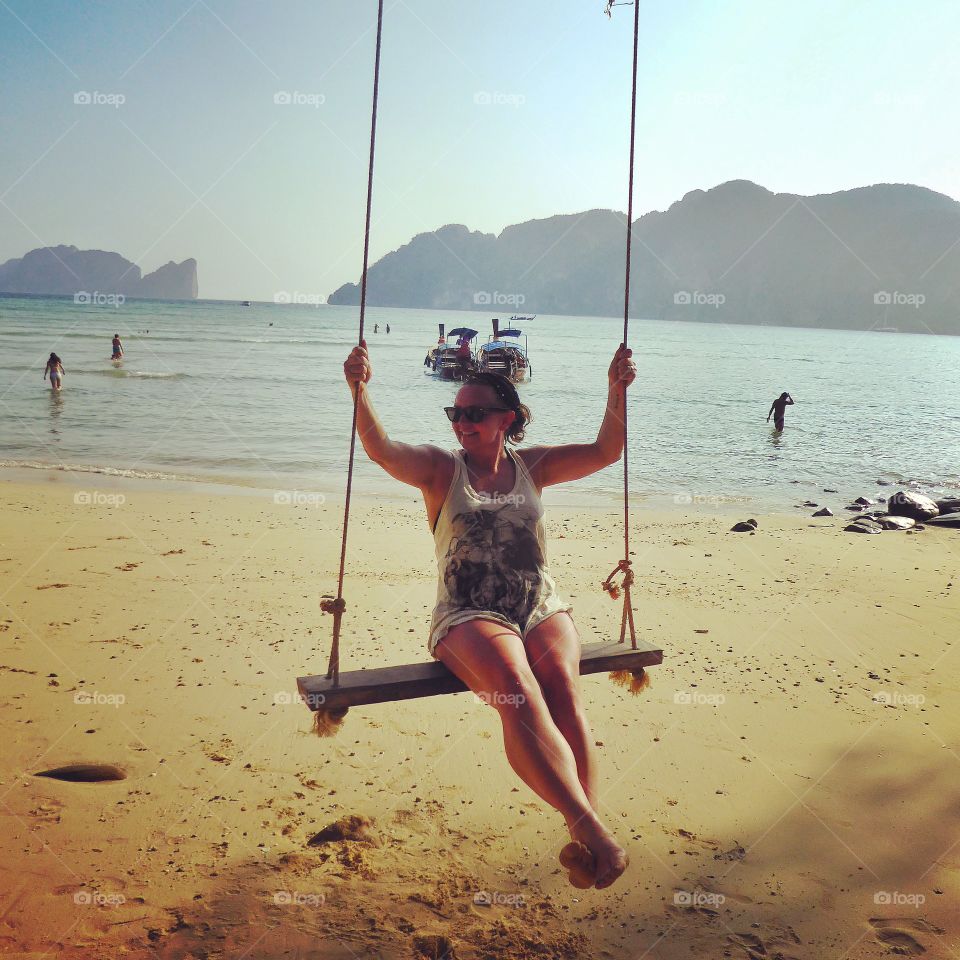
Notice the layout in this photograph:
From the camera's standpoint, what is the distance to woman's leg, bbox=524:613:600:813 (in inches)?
95.9

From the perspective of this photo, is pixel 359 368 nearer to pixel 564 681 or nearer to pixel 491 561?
pixel 491 561

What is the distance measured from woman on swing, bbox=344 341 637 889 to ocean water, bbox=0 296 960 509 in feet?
27.2

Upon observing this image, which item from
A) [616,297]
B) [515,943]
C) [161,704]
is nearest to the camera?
[515,943]

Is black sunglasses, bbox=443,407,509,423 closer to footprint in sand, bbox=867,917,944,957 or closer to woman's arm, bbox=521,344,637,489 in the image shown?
woman's arm, bbox=521,344,637,489

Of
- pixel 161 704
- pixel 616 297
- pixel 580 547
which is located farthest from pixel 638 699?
pixel 616 297

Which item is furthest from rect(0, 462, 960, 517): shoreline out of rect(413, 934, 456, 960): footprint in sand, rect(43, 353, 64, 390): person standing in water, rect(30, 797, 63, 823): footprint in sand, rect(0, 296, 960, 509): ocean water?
rect(43, 353, 64, 390): person standing in water

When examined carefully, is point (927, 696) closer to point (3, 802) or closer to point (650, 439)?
point (3, 802)

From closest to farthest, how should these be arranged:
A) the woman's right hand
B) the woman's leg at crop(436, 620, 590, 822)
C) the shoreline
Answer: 1. the woman's leg at crop(436, 620, 590, 822)
2. the woman's right hand
3. the shoreline

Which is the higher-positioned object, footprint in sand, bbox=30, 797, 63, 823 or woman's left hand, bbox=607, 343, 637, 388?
woman's left hand, bbox=607, 343, 637, 388

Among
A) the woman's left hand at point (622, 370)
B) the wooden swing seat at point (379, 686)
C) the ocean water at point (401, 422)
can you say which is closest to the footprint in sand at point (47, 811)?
the wooden swing seat at point (379, 686)

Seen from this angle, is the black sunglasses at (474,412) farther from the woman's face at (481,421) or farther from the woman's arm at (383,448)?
the woman's arm at (383,448)

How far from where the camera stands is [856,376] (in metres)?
48.6

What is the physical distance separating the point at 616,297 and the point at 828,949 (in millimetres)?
197197

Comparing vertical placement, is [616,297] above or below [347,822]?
above
